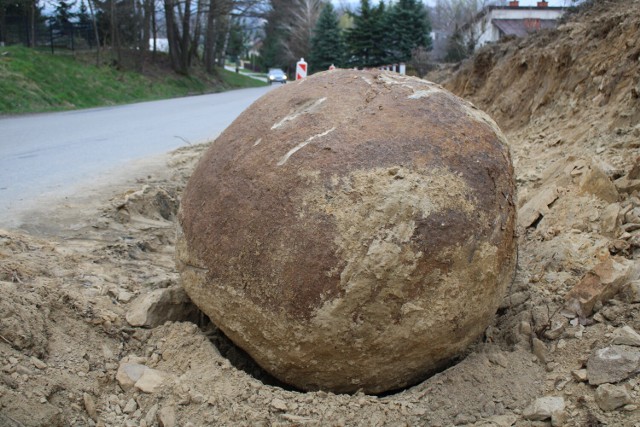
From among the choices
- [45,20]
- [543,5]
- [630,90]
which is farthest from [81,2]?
[630,90]

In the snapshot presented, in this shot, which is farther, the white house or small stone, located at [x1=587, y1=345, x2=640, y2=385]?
the white house

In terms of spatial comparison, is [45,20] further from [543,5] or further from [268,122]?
[268,122]

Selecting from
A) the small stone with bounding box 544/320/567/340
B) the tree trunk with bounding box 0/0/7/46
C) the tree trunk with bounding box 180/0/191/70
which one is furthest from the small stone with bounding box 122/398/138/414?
the tree trunk with bounding box 180/0/191/70

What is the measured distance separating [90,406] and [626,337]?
8.47 ft

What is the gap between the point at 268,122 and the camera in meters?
3.19

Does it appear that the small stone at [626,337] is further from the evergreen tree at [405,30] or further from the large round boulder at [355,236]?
the evergreen tree at [405,30]

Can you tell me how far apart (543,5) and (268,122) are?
78.3ft

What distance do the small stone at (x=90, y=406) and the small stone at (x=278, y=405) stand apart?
2.66 ft

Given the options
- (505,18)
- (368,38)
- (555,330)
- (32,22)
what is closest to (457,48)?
(505,18)

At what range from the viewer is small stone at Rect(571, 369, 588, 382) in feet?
9.37

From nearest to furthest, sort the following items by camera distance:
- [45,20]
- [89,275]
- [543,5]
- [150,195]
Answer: [89,275] → [150,195] → [543,5] → [45,20]

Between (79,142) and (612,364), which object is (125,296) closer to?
(612,364)

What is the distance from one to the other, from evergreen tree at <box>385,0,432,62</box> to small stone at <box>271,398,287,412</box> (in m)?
27.4

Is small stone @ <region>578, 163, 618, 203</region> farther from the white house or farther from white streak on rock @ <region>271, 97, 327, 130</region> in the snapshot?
the white house
